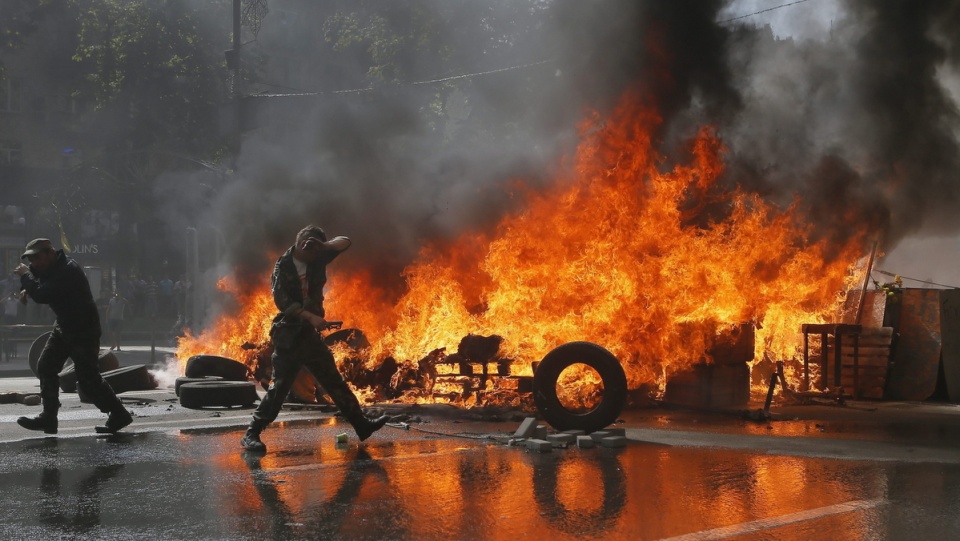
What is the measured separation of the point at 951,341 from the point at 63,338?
10.5m

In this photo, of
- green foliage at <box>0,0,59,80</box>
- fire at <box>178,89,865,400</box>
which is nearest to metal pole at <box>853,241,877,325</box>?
fire at <box>178,89,865,400</box>

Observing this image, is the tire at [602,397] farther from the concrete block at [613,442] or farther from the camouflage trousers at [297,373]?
the camouflage trousers at [297,373]

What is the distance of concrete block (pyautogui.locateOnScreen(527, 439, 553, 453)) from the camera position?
7844 mm

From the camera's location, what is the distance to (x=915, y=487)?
640 cm

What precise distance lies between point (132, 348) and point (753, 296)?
17.9 m

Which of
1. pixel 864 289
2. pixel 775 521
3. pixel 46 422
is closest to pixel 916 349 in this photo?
pixel 864 289

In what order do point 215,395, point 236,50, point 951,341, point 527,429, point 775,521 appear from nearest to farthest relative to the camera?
point 775,521 < point 527,429 < point 215,395 < point 951,341 < point 236,50

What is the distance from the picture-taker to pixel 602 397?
29.3ft

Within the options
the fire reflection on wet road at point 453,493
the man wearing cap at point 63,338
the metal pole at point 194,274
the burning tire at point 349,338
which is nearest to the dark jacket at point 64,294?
the man wearing cap at point 63,338

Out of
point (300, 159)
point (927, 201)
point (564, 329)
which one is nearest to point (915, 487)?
point (564, 329)

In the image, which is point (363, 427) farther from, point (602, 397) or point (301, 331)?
point (602, 397)

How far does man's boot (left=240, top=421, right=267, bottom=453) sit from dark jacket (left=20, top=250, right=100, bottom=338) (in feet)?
6.92

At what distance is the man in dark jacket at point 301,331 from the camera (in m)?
7.98

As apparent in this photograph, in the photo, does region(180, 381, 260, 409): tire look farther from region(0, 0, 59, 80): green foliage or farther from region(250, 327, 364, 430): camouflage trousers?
region(0, 0, 59, 80): green foliage
